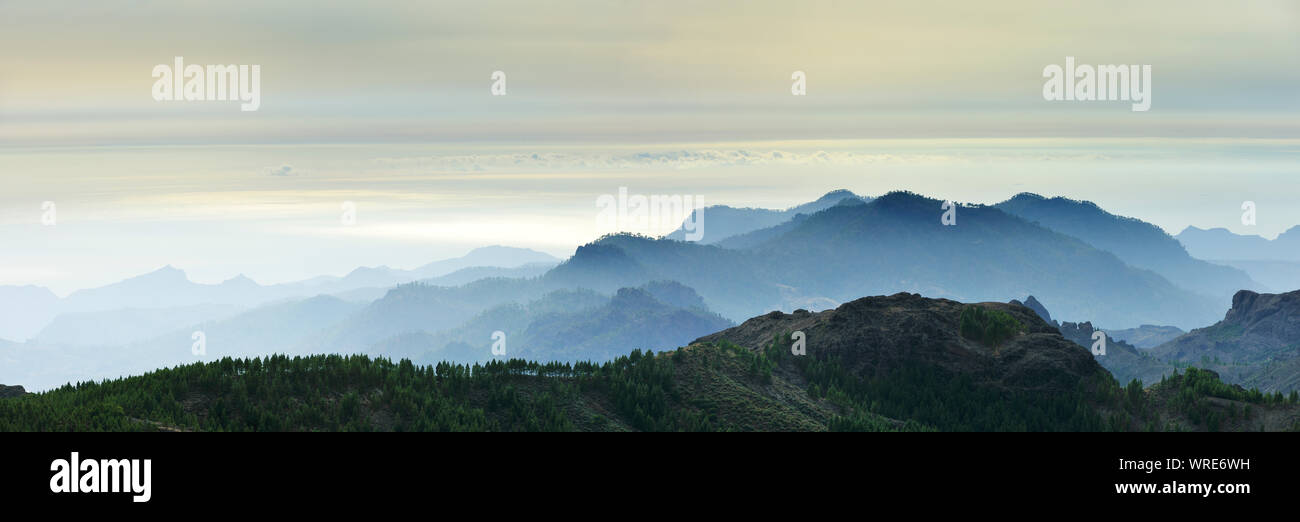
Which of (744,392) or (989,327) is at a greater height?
(989,327)

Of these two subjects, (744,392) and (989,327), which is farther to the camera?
(989,327)

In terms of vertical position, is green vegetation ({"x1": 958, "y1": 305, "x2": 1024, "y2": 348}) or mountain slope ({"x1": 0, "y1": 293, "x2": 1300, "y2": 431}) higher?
green vegetation ({"x1": 958, "y1": 305, "x2": 1024, "y2": 348})

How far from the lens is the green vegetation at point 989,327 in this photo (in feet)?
420

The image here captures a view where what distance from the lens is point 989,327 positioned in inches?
5069

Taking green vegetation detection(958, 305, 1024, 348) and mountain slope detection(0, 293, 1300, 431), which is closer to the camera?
mountain slope detection(0, 293, 1300, 431)

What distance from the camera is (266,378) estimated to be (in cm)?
9194

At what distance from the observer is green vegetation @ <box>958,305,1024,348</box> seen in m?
128

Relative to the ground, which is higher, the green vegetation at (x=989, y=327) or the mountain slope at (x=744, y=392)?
the green vegetation at (x=989, y=327)

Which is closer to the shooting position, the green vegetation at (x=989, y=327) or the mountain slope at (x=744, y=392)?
the mountain slope at (x=744, y=392)
